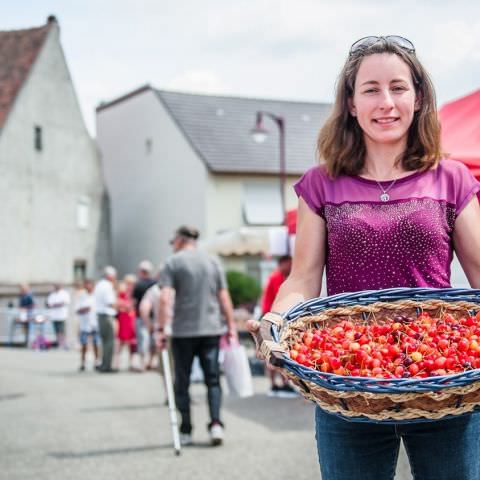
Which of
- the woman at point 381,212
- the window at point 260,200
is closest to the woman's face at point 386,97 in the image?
the woman at point 381,212

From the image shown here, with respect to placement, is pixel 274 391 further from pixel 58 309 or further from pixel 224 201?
pixel 224 201

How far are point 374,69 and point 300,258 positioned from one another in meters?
0.60

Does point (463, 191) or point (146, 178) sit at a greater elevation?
point (146, 178)

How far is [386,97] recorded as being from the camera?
9.38 ft

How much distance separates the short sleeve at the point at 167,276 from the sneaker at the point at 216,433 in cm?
134

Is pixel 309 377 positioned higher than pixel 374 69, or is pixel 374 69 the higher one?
pixel 374 69

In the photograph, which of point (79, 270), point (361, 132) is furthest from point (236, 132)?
point (361, 132)

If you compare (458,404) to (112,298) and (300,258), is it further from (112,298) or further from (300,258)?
(112,298)

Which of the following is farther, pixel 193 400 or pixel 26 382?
pixel 26 382

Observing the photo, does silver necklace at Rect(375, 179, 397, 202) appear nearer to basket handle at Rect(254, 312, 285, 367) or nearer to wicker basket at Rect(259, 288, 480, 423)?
wicker basket at Rect(259, 288, 480, 423)

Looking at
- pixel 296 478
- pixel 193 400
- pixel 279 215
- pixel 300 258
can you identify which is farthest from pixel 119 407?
pixel 279 215

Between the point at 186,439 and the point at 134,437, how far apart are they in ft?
2.32

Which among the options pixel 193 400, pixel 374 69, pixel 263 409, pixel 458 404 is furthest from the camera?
pixel 193 400

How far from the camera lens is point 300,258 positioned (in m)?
2.96
